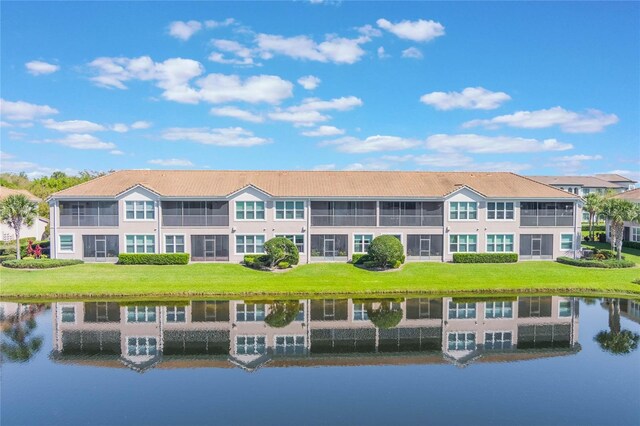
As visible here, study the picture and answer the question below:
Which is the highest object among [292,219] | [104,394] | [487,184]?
[487,184]

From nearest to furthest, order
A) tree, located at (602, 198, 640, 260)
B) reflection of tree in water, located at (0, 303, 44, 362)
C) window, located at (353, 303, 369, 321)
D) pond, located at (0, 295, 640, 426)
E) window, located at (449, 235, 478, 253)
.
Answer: pond, located at (0, 295, 640, 426), reflection of tree in water, located at (0, 303, 44, 362), window, located at (353, 303, 369, 321), tree, located at (602, 198, 640, 260), window, located at (449, 235, 478, 253)

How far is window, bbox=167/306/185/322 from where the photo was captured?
28.6 m

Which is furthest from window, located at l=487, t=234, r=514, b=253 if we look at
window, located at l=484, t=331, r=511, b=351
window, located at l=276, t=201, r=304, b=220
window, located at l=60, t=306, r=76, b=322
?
window, located at l=60, t=306, r=76, b=322

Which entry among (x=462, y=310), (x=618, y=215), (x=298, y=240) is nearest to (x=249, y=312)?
(x=462, y=310)

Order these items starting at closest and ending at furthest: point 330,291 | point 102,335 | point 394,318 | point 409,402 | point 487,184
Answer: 1. point 409,402
2. point 102,335
3. point 394,318
4. point 330,291
5. point 487,184

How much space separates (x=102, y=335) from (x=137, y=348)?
3.29 metres

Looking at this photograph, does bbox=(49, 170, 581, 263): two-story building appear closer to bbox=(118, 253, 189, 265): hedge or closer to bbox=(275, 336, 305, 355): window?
bbox=(118, 253, 189, 265): hedge

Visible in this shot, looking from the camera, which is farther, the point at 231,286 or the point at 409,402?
the point at 231,286

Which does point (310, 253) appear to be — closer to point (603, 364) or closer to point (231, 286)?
point (231, 286)

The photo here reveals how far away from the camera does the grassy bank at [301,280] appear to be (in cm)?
3525

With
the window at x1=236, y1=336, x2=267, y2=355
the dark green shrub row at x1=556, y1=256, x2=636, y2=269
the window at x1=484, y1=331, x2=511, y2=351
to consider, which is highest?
the dark green shrub row at x1=556, y1=256, x2=636, y2=269

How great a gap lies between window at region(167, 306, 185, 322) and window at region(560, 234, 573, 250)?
36811mm

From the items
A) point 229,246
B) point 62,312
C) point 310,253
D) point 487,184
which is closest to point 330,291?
point 310,253

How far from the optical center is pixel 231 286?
36312 mm
